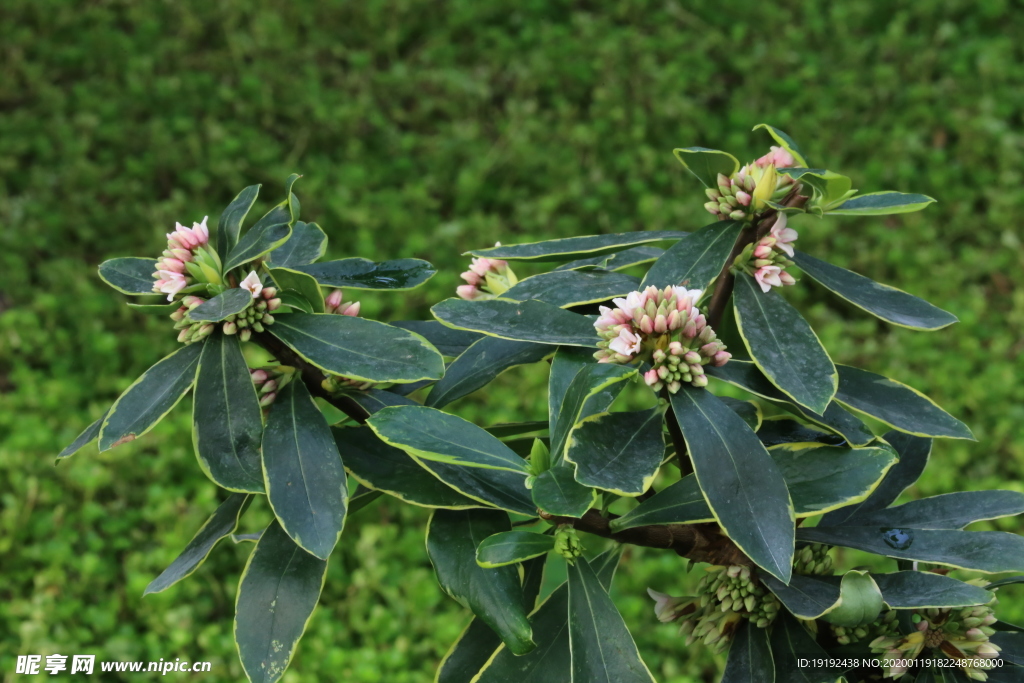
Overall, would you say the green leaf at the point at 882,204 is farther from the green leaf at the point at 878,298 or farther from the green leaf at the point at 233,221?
the green leaf at the point at 233,221

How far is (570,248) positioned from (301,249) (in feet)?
0.88

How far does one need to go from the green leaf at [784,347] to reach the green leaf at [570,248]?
9cm

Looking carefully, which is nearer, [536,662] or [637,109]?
[536,662]

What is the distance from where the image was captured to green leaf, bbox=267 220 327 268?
877 mm

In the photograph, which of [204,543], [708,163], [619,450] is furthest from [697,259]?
[204,543]

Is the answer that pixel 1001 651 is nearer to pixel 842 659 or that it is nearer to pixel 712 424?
pixel 842 659

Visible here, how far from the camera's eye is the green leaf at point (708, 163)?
777 millimetres

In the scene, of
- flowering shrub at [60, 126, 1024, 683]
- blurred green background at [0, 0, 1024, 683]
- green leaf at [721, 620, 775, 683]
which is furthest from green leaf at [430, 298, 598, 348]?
blurred green background at [0, 0, 1024, 683]

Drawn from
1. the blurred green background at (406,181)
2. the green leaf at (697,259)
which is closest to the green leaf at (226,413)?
the green leaf at (697,259)

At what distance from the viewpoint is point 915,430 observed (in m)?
0.75

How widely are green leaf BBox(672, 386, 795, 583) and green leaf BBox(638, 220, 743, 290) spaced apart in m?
0.10

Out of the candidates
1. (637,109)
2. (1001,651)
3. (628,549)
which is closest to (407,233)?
(637,109)

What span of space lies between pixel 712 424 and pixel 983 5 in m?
3.13

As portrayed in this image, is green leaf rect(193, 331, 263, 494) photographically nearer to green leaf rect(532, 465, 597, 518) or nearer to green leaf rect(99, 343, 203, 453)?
green leaf rect(99, 343, 203, 453)
